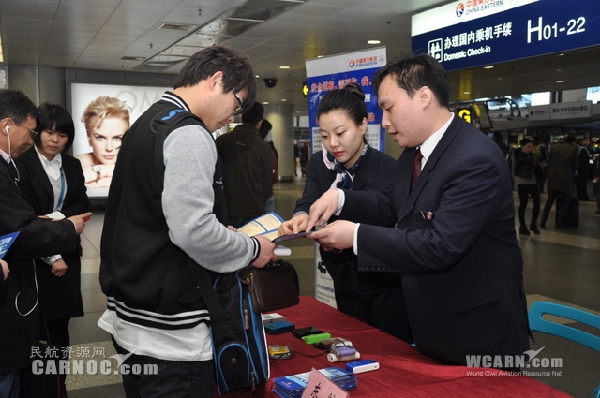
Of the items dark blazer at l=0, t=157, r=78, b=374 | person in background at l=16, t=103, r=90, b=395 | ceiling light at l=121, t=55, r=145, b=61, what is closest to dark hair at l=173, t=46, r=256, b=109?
dark blazer at l=0, t=157, r=78, b=374

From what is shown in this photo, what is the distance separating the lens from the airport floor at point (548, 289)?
11.3 feet

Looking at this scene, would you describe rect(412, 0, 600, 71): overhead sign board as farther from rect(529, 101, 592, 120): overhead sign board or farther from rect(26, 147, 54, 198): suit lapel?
rect(529, 101, 592, 120): overhead sign board

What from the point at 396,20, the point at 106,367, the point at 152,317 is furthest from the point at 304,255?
the point at 152,317

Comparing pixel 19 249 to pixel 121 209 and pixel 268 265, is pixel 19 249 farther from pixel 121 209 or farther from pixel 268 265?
pixel 268 265

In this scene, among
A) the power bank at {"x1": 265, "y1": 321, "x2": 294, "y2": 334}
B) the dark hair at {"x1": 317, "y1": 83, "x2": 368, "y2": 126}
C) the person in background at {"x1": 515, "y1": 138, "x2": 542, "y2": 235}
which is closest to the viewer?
the power bank at {"x1": 265, "y1": 321, "x2": 294, "y2": 334}

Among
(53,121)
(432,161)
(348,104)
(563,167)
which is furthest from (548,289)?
(563,167)

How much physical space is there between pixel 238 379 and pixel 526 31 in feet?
15.9

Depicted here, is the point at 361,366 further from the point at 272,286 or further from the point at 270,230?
the point at 270,230

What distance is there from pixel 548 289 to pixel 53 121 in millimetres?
4922

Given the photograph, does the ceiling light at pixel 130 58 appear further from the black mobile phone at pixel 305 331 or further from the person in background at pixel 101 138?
the black mobile phone at pixel 305 331

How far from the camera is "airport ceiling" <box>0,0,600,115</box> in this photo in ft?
22.8

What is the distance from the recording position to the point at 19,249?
2057mm

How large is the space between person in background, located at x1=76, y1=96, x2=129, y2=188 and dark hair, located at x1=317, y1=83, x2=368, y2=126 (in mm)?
10889

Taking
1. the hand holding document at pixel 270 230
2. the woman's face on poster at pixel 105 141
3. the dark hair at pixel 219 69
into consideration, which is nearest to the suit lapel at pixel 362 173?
the hand holding document at pixel 270 230
